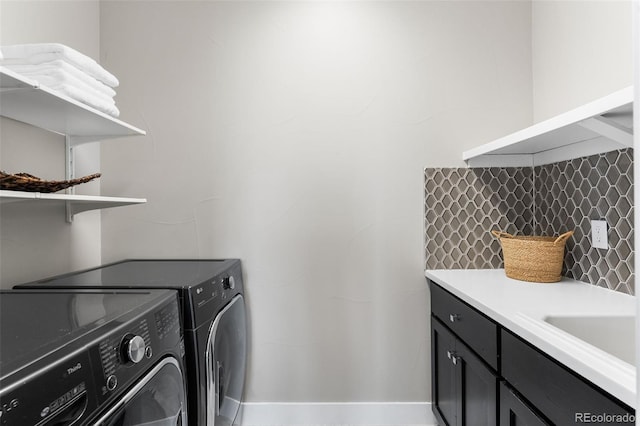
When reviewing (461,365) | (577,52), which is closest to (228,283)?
(461,365)

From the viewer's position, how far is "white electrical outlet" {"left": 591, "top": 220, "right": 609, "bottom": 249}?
1.61 meters

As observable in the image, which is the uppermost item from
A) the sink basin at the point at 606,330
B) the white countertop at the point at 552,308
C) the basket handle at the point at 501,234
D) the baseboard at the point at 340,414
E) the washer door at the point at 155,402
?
the basket handle at the point at 501,234

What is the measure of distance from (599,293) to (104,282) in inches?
73.8

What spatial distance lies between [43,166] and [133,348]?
1216 millimetres

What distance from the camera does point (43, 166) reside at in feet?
5.74

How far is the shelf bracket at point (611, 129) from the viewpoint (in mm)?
1207

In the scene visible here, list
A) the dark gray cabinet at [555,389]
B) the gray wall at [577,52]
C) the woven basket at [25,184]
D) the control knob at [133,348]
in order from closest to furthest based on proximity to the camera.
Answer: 1. the dark gray cabinet at [555,389]
2. the control knob at [133,348]
3. the woven basket at [25,184]
4. the gray wall at [577,52]

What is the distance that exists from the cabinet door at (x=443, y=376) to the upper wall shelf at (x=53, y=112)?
1.65m

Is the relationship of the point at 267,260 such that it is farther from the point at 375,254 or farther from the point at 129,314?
the point at 129,314

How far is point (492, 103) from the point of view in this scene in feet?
7.13

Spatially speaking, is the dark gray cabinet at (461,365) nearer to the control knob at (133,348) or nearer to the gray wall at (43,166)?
the control knob at (133,348)

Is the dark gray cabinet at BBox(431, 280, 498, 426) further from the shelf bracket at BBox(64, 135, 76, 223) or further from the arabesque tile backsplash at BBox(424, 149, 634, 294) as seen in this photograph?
the shelf bracket at BBox(64, 135, 76, 223)

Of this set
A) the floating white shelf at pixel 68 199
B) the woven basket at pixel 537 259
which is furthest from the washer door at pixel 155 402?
the woven basket at pixel 537 259

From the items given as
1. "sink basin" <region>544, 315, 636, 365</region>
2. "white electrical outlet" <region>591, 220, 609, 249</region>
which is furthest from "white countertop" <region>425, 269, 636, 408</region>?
"white electrical outlet" <region>591, 220, 609, 249</region>
